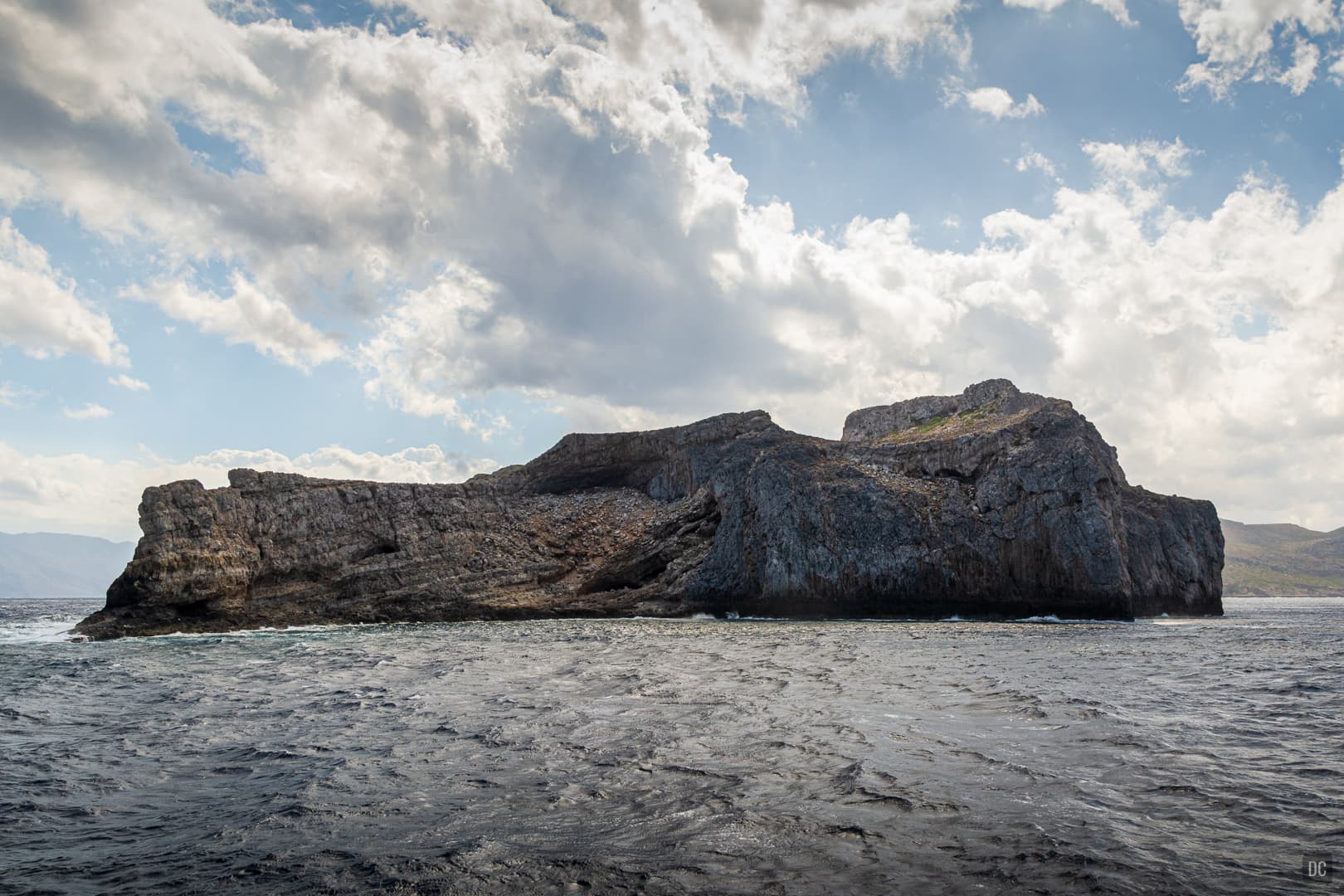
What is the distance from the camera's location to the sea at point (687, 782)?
7.29 m

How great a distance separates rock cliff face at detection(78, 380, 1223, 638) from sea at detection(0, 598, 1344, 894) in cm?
3114

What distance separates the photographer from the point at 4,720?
16.7 metres

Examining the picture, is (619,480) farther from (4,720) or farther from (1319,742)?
(1319,742)

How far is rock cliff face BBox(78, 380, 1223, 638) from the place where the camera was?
51.7 metres

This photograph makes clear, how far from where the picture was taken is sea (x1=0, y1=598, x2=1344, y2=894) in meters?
7.29

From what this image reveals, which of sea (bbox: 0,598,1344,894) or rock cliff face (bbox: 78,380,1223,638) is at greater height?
rock cliff face (bbox: 78,380,1223,638)

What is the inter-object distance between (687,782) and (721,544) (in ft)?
164

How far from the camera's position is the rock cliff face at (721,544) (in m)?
51.7

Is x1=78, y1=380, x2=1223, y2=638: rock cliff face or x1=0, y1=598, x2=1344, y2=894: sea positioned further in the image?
x1=78, y1=380, x2=1223, y2=638: rock cliff face

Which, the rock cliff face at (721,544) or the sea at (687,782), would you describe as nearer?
the sea at (687,782)

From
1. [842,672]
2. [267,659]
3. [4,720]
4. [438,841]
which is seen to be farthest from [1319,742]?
[267,659]

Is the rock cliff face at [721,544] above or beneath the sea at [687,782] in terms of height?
above

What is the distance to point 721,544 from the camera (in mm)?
60125

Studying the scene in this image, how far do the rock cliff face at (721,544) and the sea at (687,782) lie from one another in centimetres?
3114
